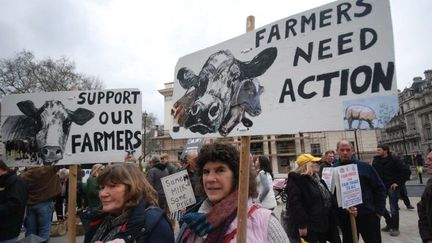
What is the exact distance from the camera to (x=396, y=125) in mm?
90375

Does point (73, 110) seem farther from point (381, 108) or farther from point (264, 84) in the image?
point (381, 108)

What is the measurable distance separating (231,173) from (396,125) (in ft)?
339

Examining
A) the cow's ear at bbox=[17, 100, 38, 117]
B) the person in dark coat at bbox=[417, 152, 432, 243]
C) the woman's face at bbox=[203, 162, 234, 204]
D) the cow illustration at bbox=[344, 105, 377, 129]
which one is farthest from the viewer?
the cow's ear at bbox=[17, 100, 38, 117]

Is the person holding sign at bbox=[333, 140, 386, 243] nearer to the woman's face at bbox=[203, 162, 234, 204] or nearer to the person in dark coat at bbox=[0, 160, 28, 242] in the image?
the woman's face at bbox=[203, 162, 234, 204]

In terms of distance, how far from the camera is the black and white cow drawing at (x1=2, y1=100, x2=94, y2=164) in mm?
3584

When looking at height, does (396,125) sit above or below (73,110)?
above

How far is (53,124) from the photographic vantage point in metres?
3.65

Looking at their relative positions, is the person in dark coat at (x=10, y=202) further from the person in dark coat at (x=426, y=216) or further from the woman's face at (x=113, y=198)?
the person in dark coat at (x=426, y=216)

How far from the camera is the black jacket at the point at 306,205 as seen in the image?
13.6ft

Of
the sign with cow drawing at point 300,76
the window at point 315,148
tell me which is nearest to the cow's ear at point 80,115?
the sign with cow drawing at point 300,76

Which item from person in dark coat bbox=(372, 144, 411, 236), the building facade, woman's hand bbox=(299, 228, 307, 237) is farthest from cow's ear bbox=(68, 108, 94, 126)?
the building facade

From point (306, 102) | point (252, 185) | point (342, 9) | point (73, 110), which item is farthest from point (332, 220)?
point (73, 110)

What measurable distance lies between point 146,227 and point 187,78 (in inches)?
48.3

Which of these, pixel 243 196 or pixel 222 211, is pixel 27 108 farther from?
pixel 243 196
